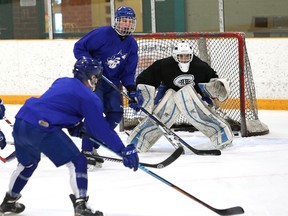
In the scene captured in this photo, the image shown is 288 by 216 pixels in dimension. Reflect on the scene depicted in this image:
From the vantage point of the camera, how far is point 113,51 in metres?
5.00

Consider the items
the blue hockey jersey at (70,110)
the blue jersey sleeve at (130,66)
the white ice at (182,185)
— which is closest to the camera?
the blue hockey jersey at (70,110)

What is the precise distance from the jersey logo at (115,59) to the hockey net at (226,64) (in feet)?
3.97

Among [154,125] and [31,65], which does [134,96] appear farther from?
[31,65]

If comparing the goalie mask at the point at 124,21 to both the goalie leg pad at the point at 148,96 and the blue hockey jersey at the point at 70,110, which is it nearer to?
the goalie leg pad at the point at 148,96

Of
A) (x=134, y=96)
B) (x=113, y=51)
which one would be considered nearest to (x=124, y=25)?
(x=113, y=51)

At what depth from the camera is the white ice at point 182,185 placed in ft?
12.7

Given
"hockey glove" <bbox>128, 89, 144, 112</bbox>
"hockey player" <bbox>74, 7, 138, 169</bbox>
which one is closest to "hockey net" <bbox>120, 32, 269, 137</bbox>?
"hockey glove" <bbox>128, 89, 144, 112</bbox>

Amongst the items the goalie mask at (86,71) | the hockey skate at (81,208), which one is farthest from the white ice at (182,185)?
the goalie mask at (86,71)

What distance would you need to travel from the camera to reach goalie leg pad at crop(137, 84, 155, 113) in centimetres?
545

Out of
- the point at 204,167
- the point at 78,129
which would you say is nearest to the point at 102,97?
the point at 204,167

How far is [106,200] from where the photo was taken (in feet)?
13.4

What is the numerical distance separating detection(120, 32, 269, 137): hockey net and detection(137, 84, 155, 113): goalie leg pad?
2.41 ft

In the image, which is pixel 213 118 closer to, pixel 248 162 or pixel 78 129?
pixel 248 162

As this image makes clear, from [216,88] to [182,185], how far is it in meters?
1.27
